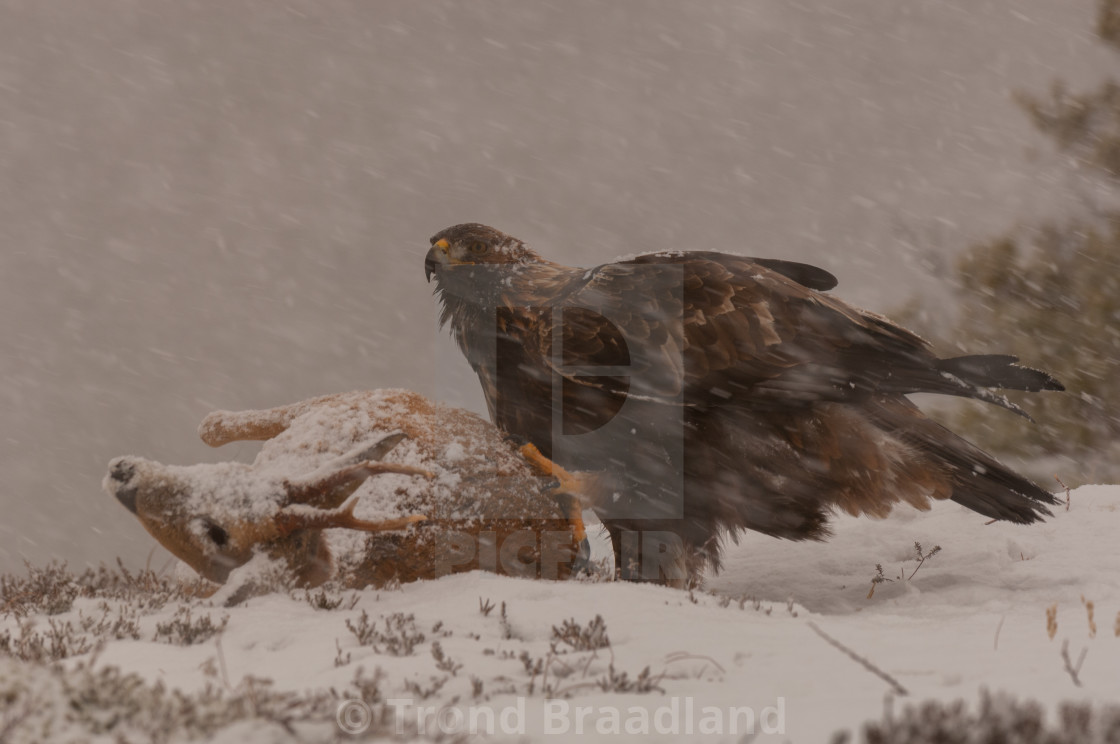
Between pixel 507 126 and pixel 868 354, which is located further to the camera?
pixel 507 126

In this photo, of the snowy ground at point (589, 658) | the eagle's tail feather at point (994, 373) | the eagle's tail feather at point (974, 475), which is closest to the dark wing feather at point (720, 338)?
the eagle's tail feather at point (994, 373)

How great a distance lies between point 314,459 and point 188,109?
689 feet

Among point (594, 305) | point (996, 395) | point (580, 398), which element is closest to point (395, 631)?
point (580, 398)

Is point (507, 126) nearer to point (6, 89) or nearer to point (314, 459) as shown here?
point (6, 89)

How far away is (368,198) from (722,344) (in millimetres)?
134073

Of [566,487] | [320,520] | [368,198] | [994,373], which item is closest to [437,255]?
[566,487]

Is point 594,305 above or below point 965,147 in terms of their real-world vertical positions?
below

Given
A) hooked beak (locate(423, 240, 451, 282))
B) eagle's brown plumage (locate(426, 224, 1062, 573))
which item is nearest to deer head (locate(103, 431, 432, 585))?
eagle's brown plumage (locate(426, 224, 1062, 573))

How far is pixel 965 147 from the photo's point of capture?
3628 cm

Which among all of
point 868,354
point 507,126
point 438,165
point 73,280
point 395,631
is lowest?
point 395,631

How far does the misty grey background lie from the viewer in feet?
107

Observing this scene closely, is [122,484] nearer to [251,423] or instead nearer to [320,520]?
[320,520]

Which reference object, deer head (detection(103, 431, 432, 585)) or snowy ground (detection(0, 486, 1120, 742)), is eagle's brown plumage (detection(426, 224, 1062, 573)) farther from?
deer head (detection(103, 431, 432, 585))

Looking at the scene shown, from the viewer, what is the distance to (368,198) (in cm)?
13088
